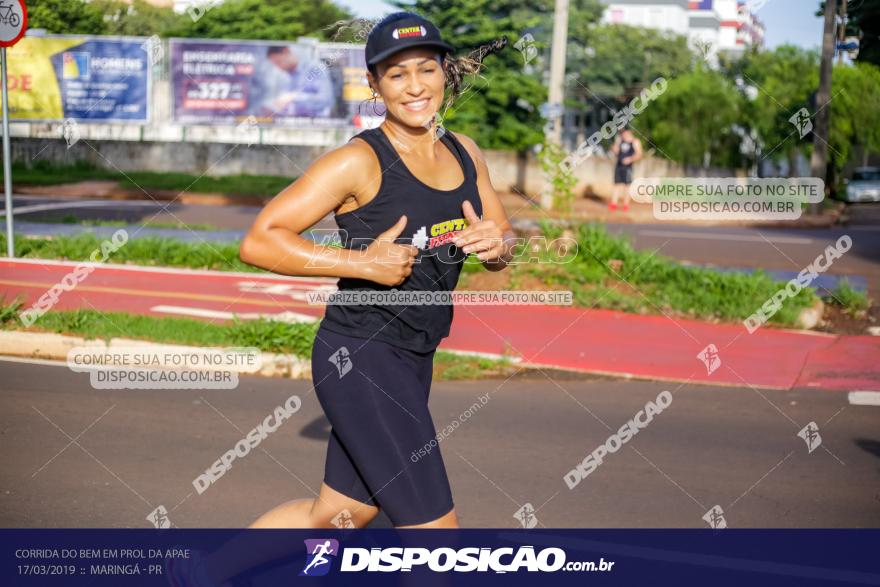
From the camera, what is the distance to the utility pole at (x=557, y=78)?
68.7 ft

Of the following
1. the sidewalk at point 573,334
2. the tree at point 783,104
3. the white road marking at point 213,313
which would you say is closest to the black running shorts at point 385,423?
the sidewalk at point 573,334

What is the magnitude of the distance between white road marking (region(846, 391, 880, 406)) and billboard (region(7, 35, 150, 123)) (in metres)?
26.0

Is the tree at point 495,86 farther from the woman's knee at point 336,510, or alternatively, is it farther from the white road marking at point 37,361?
the woman's knee at point 336,510

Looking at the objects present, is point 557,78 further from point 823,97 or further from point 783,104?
point 783,104

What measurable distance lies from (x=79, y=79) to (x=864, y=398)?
90.7 ft

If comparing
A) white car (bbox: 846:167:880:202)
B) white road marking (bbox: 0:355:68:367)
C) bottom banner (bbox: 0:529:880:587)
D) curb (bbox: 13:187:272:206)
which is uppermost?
bottom banner (bbox: 0:529:880:587)

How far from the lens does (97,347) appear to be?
8.72 meters

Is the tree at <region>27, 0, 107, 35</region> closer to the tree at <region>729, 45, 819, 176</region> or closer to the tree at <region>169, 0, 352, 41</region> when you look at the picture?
the tree at <region>729, 45, 819, 176</region>

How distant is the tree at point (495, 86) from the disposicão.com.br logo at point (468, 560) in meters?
27.8

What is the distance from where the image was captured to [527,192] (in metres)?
28.1

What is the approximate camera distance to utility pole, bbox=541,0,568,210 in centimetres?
2095

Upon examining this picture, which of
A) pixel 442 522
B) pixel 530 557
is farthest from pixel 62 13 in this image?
pixel 442 522

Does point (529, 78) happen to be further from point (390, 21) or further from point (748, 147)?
point (390, 21)

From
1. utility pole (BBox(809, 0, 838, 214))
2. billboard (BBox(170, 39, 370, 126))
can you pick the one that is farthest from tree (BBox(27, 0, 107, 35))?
utility pole (BBox(809, 0, 838, 214))
